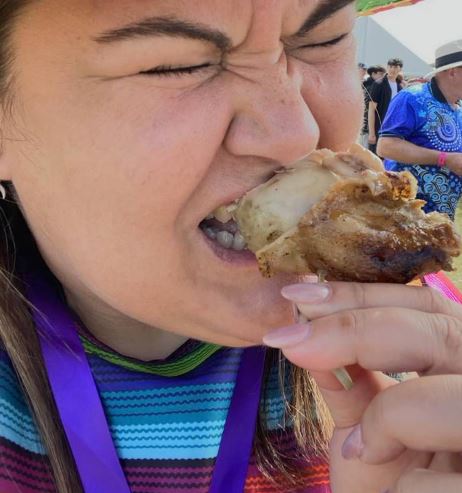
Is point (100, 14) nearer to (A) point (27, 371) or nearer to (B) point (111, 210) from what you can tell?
(B) point (111, 210)

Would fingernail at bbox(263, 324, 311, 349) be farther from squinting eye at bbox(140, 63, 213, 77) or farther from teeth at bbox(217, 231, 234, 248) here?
squinting eye at bbox(140, 63, 213, 77)

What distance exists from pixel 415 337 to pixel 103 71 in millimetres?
720

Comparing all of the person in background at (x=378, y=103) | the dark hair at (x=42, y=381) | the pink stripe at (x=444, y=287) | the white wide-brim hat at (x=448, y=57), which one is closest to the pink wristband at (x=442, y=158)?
the white wide-brim hat at (x=448, y=57)

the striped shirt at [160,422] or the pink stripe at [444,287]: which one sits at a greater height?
the pink stripe at [444,287]

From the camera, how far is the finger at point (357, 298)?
102 centimetres

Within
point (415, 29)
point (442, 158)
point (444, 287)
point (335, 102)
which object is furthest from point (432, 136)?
point (415, 29)

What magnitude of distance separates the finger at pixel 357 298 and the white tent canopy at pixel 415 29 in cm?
320

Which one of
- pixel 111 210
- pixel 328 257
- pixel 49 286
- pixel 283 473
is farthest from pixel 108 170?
pixel 283 473

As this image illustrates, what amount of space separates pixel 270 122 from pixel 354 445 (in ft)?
2.00

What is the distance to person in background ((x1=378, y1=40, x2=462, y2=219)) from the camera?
15.1 ft

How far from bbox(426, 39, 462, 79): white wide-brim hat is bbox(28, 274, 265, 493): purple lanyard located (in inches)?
160

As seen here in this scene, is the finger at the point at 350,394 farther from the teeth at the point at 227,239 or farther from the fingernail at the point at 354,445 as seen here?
the teeth at the point at 227,239

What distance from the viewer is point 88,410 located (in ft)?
4.59

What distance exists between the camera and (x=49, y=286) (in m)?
1.57
